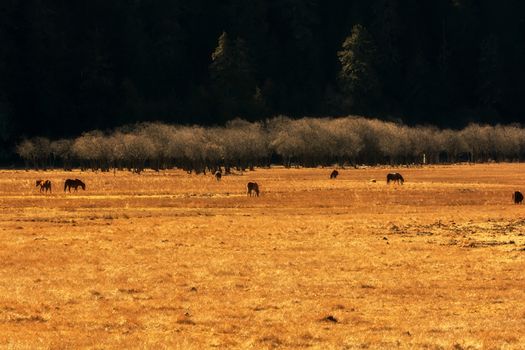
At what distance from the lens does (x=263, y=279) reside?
90.6 feet

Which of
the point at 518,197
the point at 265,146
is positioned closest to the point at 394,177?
the point at 518,197

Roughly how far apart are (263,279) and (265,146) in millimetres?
146490

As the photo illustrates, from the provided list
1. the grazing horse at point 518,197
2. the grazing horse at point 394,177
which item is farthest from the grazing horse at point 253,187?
the grazing horse at point 394,177

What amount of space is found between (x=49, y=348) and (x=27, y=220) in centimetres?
3433

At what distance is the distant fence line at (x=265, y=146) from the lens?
15462cm

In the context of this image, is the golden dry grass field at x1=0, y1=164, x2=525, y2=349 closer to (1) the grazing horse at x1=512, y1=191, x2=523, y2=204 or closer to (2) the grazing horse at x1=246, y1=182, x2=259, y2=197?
(1) the grazing horse at x1=512, y1=191, x2=523, y2=204

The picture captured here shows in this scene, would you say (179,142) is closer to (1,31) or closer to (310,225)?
(1,31)

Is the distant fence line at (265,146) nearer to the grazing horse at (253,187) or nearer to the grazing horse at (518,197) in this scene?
the grazing horse at (253,187)

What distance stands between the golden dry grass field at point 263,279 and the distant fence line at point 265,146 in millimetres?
97224

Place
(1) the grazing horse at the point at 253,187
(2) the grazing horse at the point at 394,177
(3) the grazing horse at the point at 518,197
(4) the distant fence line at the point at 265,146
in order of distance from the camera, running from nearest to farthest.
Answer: (3) the grazing horse at the point at 518,197 < (1) the grazing horse at the point at 253,187 < (2) the grazing horse at the point at 394,177 < (4) the distant fence line at the point at 265,146

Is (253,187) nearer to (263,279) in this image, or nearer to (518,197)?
(518,197)

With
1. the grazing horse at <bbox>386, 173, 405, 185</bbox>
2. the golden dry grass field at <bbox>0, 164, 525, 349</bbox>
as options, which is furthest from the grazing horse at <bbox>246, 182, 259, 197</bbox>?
the grazing horse at <bbox>386, 173, 405, 185</bbox>

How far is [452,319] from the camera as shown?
21.0 meters

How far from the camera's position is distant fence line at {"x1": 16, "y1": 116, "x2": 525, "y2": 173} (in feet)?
507
